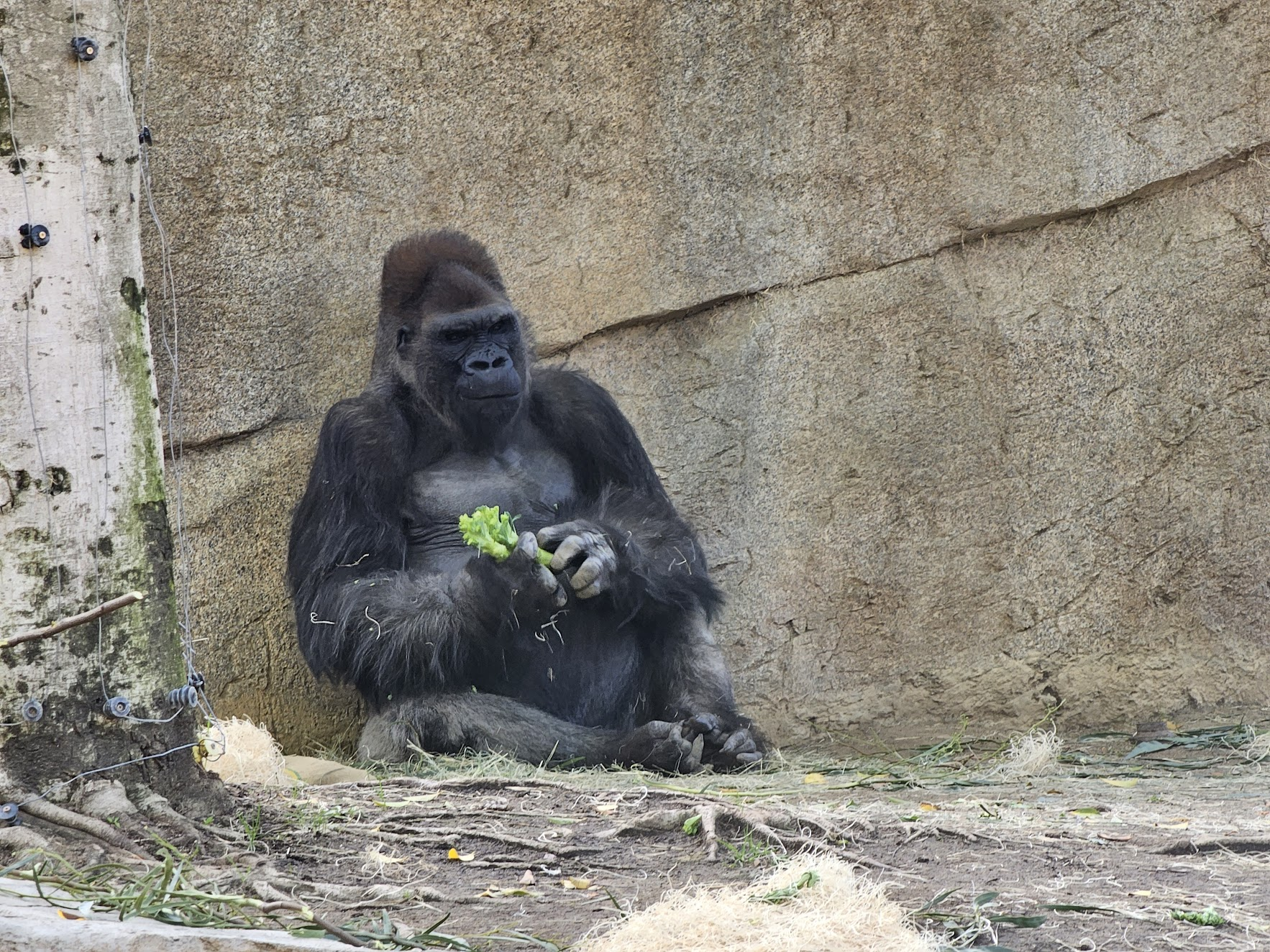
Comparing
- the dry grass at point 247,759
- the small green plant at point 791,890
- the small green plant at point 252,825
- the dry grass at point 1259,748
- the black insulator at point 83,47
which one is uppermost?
the black insulator at point 83,47

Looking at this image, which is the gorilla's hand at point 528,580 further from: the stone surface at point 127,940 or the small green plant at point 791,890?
the stone surface at point 127,940

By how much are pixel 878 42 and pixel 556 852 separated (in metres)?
3.43

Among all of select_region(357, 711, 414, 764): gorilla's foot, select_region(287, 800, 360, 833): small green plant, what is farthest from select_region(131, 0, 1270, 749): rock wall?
select_region(287, 800, 360, 833): small green plant

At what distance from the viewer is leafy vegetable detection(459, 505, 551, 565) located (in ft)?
13.7

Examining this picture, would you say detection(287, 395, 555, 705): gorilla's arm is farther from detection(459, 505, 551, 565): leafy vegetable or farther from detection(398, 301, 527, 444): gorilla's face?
detection(398, 301, 527, 444): gorilla's face

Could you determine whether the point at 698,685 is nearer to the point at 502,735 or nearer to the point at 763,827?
the point at 502,735

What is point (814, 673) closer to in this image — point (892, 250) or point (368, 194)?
point (892, 250)

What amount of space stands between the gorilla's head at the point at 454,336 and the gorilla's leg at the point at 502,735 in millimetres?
927

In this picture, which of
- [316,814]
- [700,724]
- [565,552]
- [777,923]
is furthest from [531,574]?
[777,923]

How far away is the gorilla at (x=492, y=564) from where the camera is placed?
173 inches

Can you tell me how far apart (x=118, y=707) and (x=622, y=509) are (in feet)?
7.59

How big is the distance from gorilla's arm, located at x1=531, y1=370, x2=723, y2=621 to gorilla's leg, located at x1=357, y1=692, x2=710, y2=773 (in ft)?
1.48

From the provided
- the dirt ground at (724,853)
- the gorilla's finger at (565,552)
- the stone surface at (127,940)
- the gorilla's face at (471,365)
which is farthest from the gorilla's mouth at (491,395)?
the stone surface at (127,940)

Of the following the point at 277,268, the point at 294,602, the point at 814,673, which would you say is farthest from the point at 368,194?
the point at 814,673
